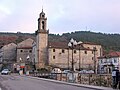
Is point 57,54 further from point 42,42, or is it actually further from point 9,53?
point 9,53

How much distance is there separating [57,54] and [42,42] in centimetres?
636

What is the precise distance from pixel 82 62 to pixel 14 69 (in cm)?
2203

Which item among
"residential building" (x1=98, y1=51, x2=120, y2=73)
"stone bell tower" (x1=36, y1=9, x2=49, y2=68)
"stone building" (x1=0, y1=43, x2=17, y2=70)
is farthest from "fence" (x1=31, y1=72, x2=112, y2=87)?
"stone building" (x1=0, y1=43, x2=17, y2=70)

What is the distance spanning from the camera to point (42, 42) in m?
101

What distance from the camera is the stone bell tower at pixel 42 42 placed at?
324ft

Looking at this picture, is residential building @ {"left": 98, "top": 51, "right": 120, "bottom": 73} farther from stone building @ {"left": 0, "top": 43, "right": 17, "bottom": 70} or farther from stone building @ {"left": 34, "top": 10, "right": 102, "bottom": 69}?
stone building @ {"left": 0, "top": 43, "right": 17, "bottom": 70}

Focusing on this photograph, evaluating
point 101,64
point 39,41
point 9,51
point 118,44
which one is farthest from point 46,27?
point 118,44

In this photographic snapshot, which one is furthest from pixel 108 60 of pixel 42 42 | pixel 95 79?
pixel 95 79

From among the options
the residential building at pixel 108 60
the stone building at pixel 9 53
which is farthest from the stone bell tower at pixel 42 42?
the stone building at pixel 9 53

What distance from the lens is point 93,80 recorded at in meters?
37.2

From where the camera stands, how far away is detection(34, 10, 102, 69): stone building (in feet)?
327

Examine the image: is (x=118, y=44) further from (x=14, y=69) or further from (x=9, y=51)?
(x=14, y=69)

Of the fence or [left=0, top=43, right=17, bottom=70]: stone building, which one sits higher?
[left=0, top=43, right=17, bottom=70]: stone building

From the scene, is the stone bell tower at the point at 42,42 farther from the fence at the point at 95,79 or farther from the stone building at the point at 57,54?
the fence at the point at 95,79
